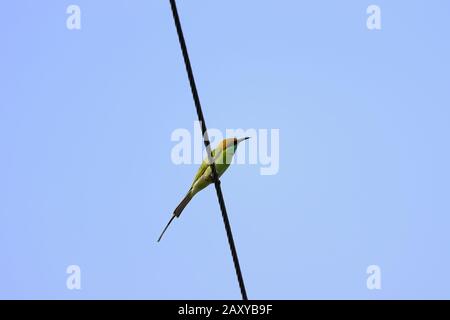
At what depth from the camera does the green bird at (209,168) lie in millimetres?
5980

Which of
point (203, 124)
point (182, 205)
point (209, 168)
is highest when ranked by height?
point (203, 124)

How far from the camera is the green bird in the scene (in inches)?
235

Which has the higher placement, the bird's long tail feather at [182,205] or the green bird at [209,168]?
the green bird at [209,168]

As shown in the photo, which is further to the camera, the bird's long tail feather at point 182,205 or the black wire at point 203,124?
the bird's long tail feather at point 182,205

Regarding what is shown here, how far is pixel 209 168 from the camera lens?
598 centimetres

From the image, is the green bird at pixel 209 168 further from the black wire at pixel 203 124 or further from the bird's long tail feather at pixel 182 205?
the black wire at pixel 203 124

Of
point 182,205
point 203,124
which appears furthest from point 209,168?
point 203,124

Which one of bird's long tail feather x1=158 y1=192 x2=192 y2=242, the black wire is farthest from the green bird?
the black wire

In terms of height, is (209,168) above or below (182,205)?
above

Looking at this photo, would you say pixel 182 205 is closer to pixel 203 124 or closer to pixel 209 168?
pixel 209 168

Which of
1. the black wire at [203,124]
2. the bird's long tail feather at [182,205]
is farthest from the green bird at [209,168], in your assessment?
the black wire at [203,124]

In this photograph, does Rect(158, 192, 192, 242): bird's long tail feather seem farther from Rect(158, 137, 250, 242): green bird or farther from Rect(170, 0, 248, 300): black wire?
Rect(170, 0, 248, 300): black wire

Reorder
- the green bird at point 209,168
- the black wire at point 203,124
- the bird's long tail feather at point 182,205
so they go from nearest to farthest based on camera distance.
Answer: the black wire at point 203,124 → the bird's long tail feather at point 182,205 → the green bird at point 209,168
